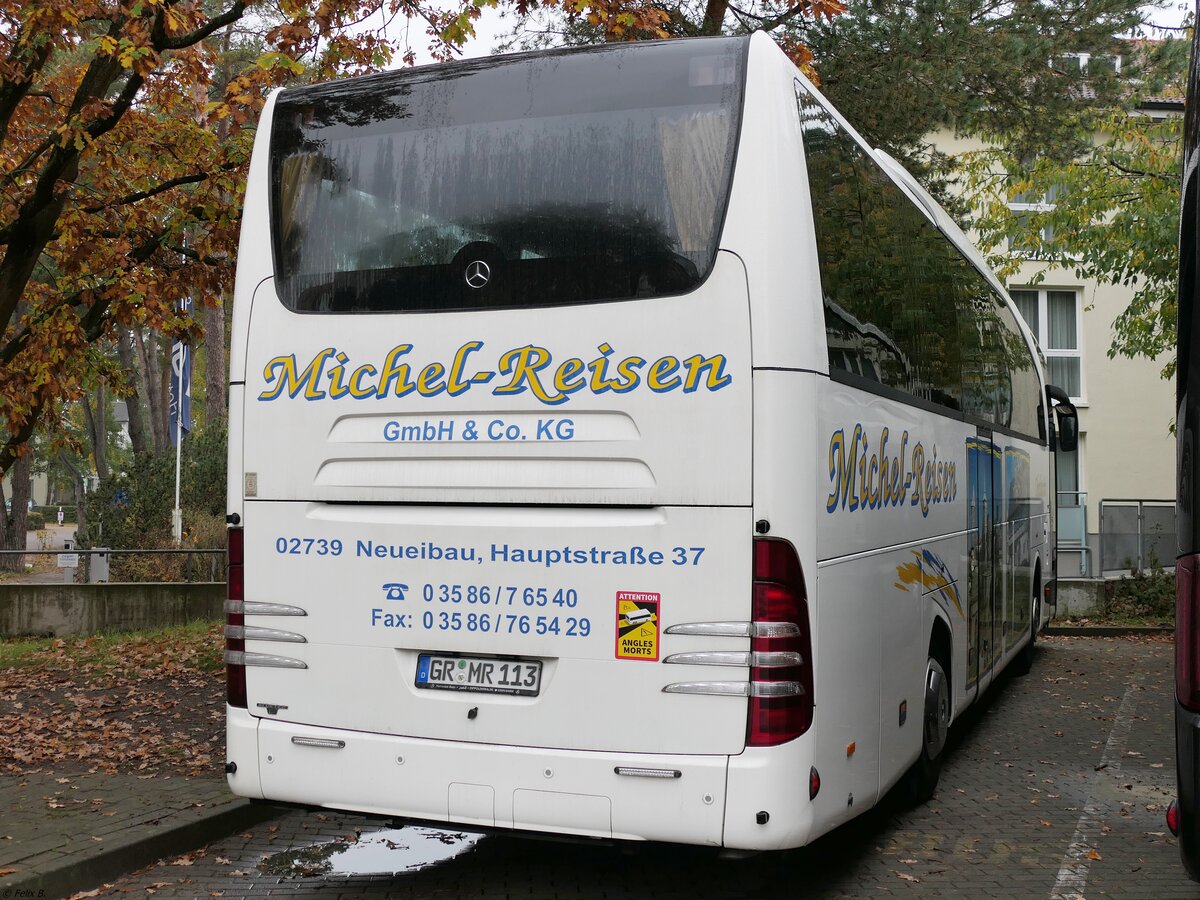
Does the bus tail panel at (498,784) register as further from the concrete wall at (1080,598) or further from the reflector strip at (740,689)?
the concrete wall at (1080,598)

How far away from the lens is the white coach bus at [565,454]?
4941 mm

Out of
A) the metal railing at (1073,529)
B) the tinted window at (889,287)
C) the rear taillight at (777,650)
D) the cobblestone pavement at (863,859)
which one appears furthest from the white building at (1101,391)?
the rear taillight at (777,650)

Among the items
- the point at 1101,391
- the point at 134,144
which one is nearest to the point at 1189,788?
the point at 134,144

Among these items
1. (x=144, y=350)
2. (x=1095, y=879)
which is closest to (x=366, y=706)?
(x=1095, y=879)

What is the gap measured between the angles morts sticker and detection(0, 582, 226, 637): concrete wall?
49.1 ft

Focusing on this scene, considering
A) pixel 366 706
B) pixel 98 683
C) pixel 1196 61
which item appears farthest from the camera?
pixel 98 683

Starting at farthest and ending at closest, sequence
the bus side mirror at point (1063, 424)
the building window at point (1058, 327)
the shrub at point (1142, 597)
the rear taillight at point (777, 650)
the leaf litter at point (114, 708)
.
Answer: the building window at point (1058, 327), the shrub at point (1142, 597), the bus side mirror at point (1063, 424), the leaf litter at point (114, 708), the rear taillight at point (777, 650)

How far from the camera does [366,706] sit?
5.44m

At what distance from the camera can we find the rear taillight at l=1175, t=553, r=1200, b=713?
374cm

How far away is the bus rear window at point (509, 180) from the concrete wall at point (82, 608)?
14.0 metres

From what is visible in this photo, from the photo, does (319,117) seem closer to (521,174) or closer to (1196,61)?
(521,174)

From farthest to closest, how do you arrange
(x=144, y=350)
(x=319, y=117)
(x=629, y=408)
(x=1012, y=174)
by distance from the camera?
1. (x=144, y=350)
2. (x=1012, y=174)
3. (x=319, y=117)
4. (x=629, y=408)

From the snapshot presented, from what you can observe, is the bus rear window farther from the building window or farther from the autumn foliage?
the building window

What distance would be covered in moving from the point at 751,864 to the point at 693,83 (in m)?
3.61
